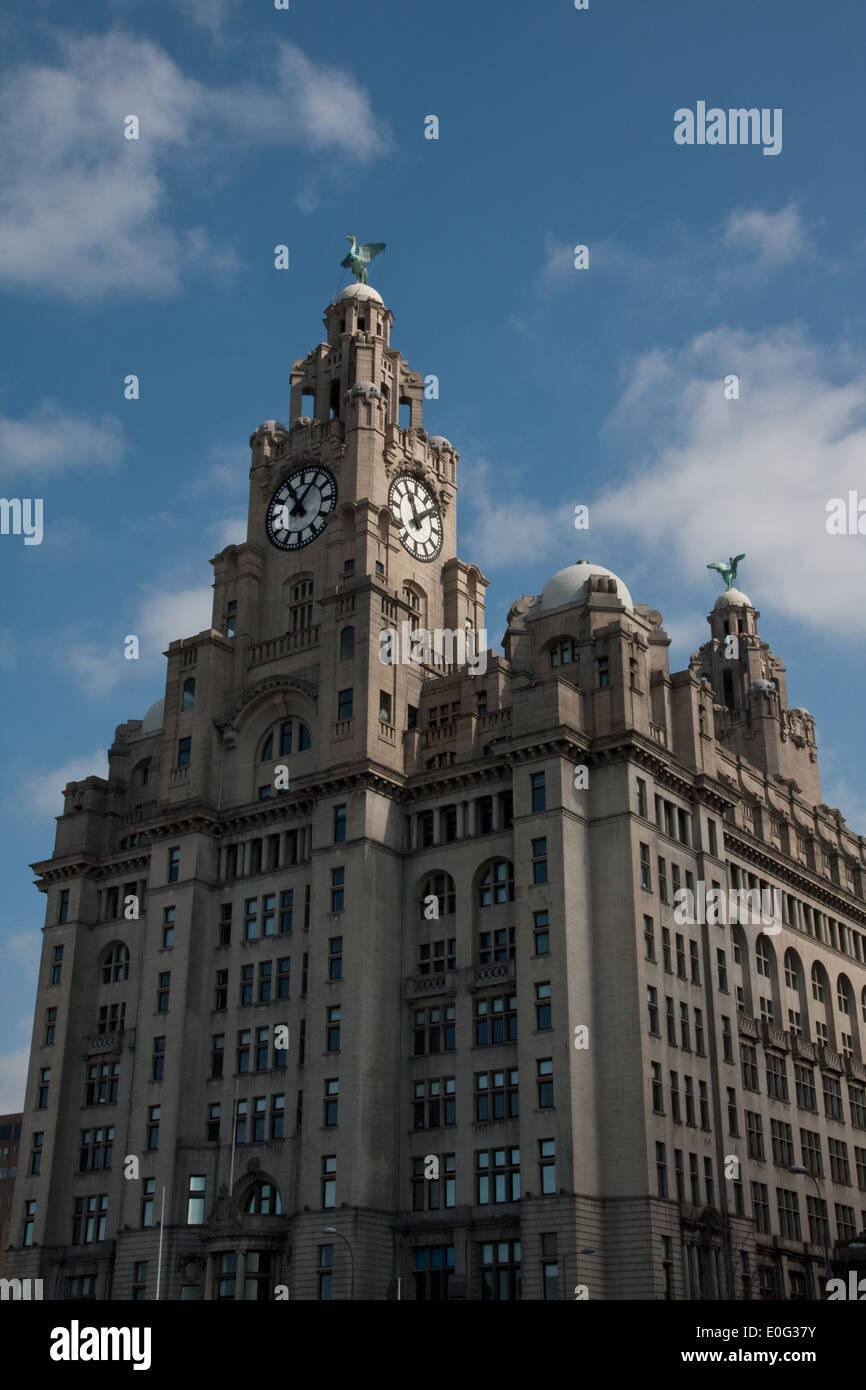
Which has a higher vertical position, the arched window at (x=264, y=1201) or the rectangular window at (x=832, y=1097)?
the rectangular window at (x=832, y=1097)

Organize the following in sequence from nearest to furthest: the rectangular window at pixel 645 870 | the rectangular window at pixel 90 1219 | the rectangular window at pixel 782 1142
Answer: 1. the rectangular window at pixel 645 870
2. the rectangular window at pixel 782 1142
3. the rectangular window at pixel 90 1219

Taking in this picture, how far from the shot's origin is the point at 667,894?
3329 inches

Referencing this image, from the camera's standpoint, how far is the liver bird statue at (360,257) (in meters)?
118

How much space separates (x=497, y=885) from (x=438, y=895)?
159 inches

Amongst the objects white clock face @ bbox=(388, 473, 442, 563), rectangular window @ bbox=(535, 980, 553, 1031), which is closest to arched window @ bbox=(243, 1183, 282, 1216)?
rectangular window @ bbox=(535, 980, 553, 1031)

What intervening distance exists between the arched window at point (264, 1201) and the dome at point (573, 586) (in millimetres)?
38636

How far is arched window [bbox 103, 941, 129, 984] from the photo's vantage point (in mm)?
98881

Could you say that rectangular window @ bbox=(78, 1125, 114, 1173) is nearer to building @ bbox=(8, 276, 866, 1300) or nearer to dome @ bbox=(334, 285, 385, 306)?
building @ bbox=(8, 276, 866, 1300)

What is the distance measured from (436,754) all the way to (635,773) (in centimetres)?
1349

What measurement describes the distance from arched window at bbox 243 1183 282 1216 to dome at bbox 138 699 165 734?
36.9 metres

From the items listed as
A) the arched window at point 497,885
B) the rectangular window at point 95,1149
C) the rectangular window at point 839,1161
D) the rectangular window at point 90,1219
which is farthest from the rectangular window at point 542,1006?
the rectangular window at point 90,1219

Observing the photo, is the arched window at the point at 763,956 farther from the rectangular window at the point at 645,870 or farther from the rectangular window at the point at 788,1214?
the rectangular window at the point at 645,870

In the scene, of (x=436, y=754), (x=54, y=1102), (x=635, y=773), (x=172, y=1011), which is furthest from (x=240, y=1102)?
(x=635, y=773)
